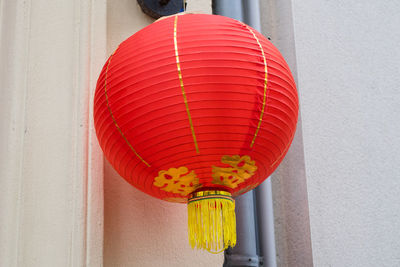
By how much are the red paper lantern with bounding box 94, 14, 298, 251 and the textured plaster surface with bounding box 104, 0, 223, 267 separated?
1.14ft

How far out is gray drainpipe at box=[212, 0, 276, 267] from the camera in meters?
2.07

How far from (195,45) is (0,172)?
2.15ft

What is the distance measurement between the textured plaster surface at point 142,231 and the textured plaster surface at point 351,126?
0.77m

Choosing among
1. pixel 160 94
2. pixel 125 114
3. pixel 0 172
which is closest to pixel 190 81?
pixel 160 94

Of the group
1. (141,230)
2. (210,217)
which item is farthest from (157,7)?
(210,217)

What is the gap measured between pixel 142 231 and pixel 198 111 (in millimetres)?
662

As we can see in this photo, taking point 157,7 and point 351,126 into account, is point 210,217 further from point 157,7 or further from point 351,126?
point 351,126

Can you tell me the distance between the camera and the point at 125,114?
125cm

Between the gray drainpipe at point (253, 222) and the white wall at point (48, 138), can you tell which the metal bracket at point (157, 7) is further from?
the gray drainpipe at point (253, 222)

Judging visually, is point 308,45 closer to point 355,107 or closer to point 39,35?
point 355,107

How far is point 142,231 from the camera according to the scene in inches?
67.0

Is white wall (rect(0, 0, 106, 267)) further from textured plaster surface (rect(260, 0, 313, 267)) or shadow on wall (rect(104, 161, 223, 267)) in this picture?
textured plaster surface (rect(260, 0, 313, 267))

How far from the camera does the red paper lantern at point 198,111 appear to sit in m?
1.19

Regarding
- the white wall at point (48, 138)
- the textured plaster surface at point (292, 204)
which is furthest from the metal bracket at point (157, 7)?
the textured plaster surface at point (292, 204)
